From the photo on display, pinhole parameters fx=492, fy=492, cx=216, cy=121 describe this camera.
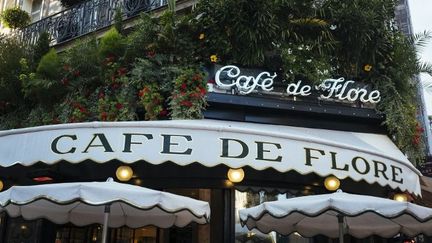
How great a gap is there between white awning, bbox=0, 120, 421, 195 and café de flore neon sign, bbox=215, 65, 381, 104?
183cm

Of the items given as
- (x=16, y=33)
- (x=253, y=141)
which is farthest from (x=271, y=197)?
(x=16, y=33)

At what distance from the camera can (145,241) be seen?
8.52 metres

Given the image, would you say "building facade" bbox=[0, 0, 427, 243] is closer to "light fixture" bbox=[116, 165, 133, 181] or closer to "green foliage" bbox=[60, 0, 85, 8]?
"light fixture" bbox=[116, 165, 133, 181]

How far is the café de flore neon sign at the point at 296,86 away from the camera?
28.4 feet

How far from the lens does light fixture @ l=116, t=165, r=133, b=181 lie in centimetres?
794

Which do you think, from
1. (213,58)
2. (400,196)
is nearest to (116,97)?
(213,58)

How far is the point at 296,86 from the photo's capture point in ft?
28.9

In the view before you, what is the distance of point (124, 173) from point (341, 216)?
3.57 metres

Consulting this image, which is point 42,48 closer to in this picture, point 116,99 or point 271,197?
point 116,99

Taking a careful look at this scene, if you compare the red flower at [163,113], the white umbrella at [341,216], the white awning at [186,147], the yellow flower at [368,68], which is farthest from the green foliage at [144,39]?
the yellow flower at [368,68]

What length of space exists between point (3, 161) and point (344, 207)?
15.8ft

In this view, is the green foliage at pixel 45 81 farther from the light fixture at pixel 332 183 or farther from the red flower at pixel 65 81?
the light fixture at pixel 332 183

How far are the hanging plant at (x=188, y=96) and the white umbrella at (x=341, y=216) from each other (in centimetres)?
218

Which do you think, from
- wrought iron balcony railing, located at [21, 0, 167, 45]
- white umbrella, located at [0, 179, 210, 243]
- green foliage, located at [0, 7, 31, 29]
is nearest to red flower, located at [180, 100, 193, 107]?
white umbrella, located at [0, 179, 210, 243]
